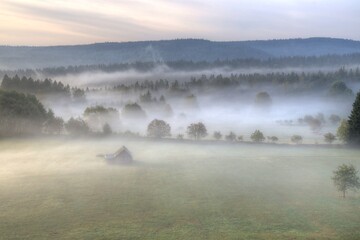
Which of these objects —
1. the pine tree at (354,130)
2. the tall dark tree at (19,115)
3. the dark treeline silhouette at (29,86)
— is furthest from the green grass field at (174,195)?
the dark treeline silhouette at (29,86)

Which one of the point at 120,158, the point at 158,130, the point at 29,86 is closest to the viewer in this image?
the point at 120,158

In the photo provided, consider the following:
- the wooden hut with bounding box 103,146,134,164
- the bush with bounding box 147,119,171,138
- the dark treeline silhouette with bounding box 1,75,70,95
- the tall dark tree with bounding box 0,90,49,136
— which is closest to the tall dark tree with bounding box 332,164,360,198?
the wooden hut with bounding box 103,146,134,164

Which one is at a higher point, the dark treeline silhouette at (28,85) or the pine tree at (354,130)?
the dark treeline silhouette at (28,85)

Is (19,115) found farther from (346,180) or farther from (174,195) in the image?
(346,180)

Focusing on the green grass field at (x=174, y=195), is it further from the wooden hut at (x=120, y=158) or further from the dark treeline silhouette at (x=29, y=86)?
the dark treeline silhouette at (x=29, y=86)

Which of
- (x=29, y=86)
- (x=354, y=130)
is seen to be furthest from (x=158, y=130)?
(x=29, y=86)

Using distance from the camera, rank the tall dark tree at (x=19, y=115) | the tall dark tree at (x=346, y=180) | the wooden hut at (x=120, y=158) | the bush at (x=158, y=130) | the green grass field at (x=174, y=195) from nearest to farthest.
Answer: the green grass field at (x=174, y=195) < the tall dark tree at (x=346, y=180) < the wooden hut at (x=120, y=158) < the tall dark tree at (x=19, y=115) < the bush at (x=158, y=130)

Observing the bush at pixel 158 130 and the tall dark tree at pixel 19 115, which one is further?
the bush at pixel 158 130

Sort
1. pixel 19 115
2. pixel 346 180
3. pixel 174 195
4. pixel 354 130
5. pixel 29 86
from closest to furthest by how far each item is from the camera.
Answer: pixel 174 195, pixel 346 180, pixel 354 130, pixel 19 115, pixel 29 86
